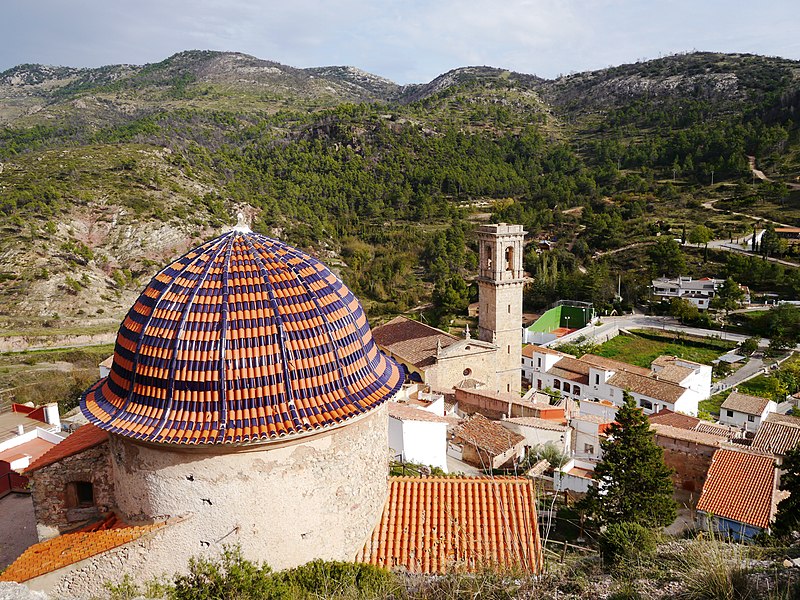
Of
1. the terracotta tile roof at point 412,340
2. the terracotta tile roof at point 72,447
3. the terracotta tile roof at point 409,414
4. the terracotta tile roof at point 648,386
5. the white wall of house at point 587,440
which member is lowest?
the terracotta tile roof at point 648,386

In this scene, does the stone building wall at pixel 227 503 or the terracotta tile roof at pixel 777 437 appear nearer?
the stone building wall at pixel 227 503

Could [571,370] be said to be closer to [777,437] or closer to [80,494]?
[777,437]

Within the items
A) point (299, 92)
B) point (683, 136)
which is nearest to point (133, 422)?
point (683, 136)

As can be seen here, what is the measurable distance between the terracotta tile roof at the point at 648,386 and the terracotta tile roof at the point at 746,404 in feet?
7.35

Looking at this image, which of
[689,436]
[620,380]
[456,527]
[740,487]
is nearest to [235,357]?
[456,527]

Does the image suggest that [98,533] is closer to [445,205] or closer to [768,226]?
[768,226]

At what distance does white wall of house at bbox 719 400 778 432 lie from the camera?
2650 centimetres

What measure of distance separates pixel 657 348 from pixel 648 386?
14.1 m

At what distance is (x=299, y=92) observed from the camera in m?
133

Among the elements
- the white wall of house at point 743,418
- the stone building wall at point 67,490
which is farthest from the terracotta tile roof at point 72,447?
the white wall of house at point 743,418

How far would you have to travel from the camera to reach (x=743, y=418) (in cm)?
2716

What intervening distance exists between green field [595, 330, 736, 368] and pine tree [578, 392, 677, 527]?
82.7 feet

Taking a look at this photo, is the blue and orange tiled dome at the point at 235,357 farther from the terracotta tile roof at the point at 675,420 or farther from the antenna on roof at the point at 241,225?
the terracotta tile roof at the point at 675,420

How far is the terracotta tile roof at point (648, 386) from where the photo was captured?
2811 cm
